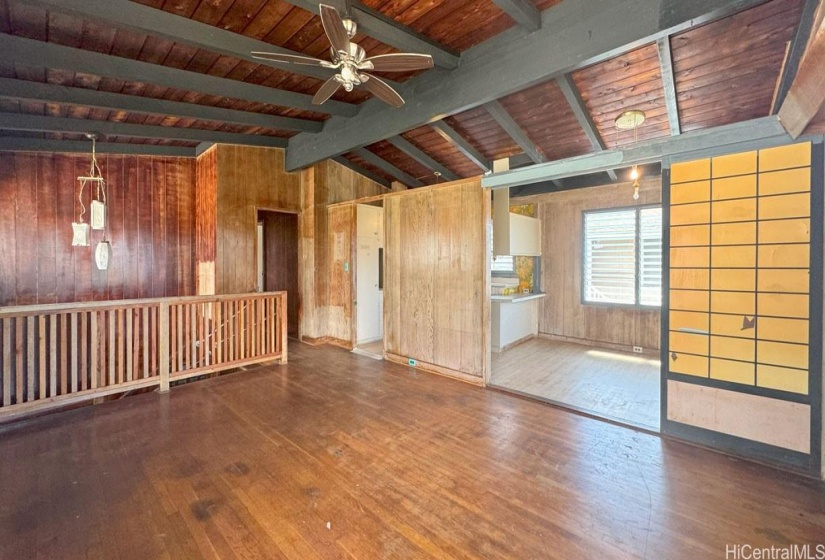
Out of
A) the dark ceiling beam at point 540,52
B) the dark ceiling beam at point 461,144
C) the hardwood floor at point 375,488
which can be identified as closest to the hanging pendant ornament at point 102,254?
the hardwood floor at point 375,488

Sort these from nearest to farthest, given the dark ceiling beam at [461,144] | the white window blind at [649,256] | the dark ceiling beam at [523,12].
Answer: the dark ceiling beam at [523,12] < the dark ceiling beam at [461,144] < the white window blind at [649,256]

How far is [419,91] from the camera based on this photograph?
3.86 meters

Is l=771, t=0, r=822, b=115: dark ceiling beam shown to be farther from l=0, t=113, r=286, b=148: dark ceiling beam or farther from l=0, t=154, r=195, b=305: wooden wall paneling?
l=0, t=154, r=195, b=305: wooden wall paneling

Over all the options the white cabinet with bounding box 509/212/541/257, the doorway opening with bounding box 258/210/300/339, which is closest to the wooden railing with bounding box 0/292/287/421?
the doorway opening with bounding box 258/210/300/339

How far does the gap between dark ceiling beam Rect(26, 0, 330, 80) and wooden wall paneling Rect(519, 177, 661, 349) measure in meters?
5.29

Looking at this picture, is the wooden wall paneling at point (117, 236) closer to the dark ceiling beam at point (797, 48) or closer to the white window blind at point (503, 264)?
the white window blind at point (503, 264)

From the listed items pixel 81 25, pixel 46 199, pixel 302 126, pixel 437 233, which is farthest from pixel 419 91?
pixel 46 199

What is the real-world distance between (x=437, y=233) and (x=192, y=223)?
440 cm

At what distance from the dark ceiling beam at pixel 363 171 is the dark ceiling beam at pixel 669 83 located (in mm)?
4756

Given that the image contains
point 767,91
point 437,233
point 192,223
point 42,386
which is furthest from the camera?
point 192,223

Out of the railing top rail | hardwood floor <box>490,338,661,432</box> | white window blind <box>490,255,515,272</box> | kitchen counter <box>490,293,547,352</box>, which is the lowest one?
hardwood floor <box>490,338,661,432</box>

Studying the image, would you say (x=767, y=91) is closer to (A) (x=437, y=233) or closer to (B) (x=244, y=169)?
(A) (x=437, y=233)

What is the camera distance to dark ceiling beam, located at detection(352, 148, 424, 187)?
5.94 meters

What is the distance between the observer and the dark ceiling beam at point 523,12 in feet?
8.46
